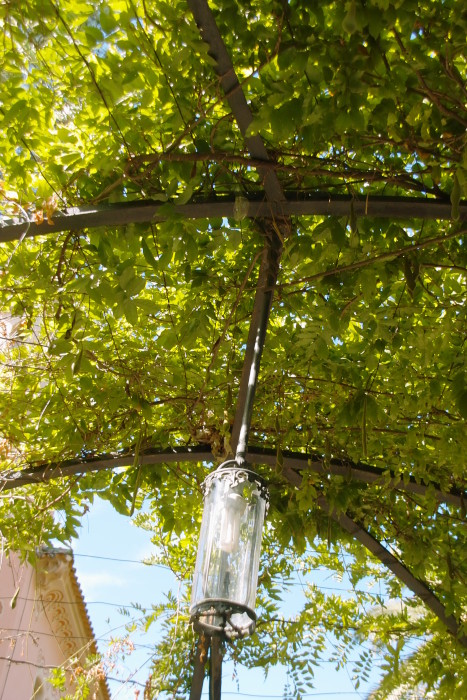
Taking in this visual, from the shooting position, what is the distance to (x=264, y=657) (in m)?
4.32

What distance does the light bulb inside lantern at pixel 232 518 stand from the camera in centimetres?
169

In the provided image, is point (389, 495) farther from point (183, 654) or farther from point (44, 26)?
point (44, 26)

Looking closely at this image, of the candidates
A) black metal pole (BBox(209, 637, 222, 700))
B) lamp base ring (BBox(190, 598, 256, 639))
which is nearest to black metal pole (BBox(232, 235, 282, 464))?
lamp base ring (BBox(190, 598, 256, 639))

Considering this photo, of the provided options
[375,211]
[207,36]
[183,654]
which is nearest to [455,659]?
[183,654]

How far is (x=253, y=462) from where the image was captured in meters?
2.77

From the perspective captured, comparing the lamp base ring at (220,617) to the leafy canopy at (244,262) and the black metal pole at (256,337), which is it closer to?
the black metal pole at (256,337)

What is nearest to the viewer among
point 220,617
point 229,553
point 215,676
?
point 215,676

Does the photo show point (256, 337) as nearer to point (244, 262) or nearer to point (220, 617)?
point (244, 262)

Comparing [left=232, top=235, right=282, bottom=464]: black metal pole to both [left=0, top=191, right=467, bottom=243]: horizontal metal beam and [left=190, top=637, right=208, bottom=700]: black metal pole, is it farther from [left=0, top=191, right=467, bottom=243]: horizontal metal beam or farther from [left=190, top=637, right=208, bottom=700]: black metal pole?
[left=190, top=637, right=208, bottom=700]: black metal pole

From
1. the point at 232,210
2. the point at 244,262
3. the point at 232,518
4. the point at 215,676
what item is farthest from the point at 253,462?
the point at 215,676

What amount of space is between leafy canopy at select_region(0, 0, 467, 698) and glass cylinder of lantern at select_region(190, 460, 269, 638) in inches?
21.8

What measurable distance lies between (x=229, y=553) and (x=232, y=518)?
0.28 ft

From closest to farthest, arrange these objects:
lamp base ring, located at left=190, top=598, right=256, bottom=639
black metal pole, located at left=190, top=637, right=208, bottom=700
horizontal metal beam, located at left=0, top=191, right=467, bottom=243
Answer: lamp base ring, located at left=190, top=598, right=256, bottom=639
black metal pole, located at left=190, top=637, right=208, bottom=700
horizontal metal beam, located at left=0, top=191, right=467, bottom=243

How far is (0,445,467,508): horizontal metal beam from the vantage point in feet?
9.07
